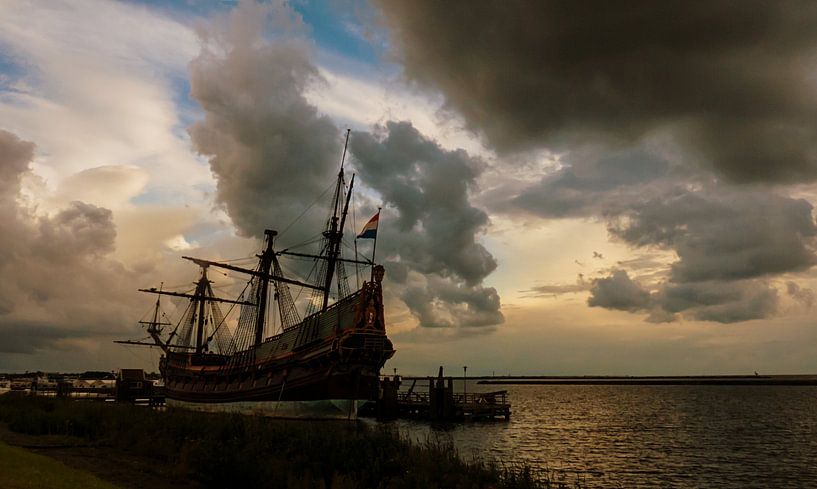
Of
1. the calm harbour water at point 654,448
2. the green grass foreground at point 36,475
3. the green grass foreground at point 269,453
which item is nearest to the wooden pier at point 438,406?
the calm harbour water at point 654,448

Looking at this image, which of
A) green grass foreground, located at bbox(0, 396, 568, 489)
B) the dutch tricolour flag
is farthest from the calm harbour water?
the dutch tricolour flag

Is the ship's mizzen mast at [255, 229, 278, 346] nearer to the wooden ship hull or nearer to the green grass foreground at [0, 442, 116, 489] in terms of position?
the wooden ship hull

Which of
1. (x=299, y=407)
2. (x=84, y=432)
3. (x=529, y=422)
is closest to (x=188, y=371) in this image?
(x=299, y=407)

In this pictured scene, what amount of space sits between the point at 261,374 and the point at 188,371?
670 inches

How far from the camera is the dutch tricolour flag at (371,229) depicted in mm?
46075

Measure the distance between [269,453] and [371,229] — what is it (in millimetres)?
29284

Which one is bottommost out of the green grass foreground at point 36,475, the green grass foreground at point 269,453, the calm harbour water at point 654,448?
the calm harbour water at point 654,448

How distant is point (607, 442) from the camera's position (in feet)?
142

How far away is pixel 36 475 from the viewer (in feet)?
41.0

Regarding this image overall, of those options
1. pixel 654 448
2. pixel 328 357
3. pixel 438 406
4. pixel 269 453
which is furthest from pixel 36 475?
pixel 438 406

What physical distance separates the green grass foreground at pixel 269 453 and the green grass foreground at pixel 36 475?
2879mm

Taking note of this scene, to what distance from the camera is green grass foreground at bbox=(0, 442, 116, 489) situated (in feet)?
38.1

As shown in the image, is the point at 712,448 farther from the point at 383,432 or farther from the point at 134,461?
the point at 134,461

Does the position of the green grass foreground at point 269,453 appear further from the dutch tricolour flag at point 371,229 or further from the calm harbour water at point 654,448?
the dutch tricolour flag at point 371,229
